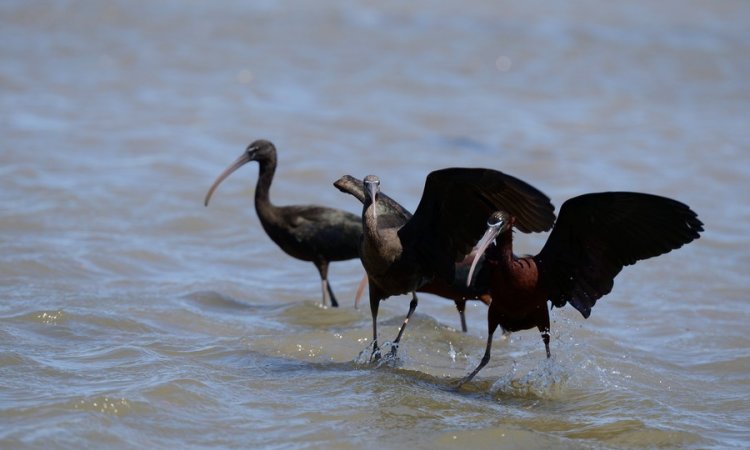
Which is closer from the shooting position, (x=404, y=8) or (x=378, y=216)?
(x=378, y=216)

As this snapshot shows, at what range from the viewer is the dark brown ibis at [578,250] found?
7195mm

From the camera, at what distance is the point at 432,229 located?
784 cm

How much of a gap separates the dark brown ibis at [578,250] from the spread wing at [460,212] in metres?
0.12

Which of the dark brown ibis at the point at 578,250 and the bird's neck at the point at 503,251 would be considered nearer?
the dark brown ibis at the point at 578,250

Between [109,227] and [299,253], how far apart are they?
2494 mm

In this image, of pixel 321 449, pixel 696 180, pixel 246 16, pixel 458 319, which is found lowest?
pixel 321 449

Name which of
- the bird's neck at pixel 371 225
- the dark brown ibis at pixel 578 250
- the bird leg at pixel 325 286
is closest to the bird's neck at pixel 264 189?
the bird leg at pixel 325 286

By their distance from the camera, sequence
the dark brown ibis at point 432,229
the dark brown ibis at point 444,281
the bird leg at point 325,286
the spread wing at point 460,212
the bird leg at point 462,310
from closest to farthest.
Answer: the spread wing at point 460,212, the dark brown ibis at point 432,229, the dark brown ibis at point 444,281, the bird leg at point 462,310, the bird leg at point 325,286

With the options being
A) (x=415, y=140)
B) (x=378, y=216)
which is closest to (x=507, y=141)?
(x=415, y=140)

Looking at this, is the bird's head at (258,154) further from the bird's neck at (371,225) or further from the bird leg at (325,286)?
the bird's neck at (371,225)

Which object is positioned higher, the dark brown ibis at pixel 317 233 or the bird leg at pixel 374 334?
the dark brown ibis at pixel 317 233

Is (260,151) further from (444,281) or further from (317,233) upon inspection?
(444,281)

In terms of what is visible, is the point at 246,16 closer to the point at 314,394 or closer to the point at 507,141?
the point at 507,141

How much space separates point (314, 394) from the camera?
23.5 feet
